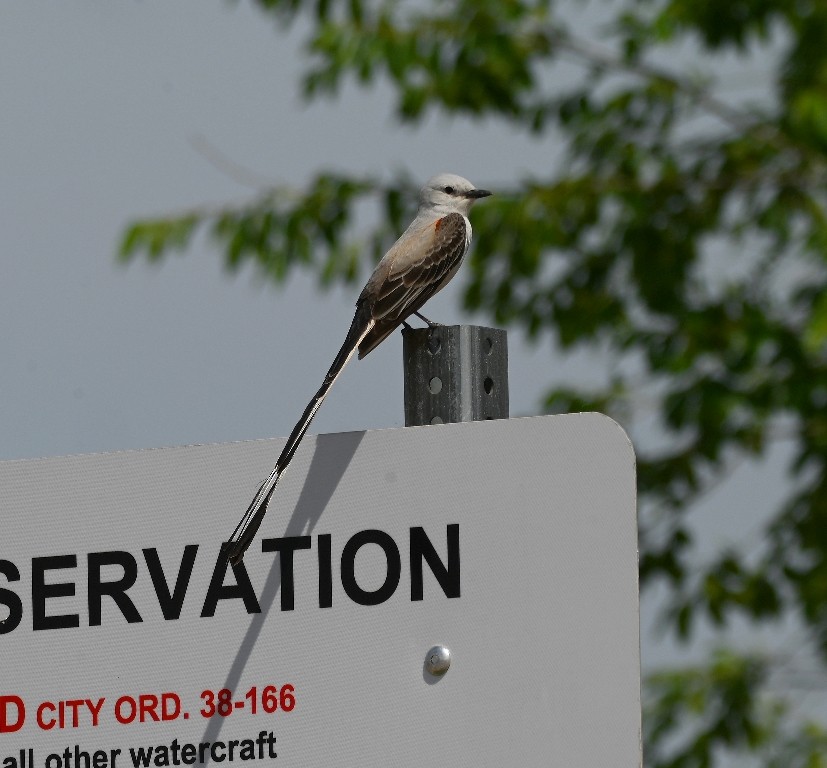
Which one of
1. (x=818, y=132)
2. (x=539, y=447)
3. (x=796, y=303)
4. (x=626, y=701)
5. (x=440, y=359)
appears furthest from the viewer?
(x=796, y=303)

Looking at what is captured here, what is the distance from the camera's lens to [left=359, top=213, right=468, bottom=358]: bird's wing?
183 inches

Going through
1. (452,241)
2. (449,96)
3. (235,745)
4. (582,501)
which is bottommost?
(235,745)

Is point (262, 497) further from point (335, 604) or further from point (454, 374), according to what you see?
point (454, 374)

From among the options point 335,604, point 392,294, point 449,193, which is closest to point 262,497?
point 335,604

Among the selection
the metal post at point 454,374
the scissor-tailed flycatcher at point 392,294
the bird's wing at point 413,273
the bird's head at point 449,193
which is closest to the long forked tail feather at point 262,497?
the scissor-tailed flycatcher at point 392,294

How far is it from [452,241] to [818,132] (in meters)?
3.69

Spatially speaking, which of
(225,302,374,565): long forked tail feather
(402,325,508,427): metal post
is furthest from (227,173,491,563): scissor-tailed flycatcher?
(402,325,508,427): metal post

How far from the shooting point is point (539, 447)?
362cm

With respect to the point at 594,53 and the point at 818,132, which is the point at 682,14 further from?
the point at 818,132

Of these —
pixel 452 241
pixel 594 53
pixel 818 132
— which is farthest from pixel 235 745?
pixel 594 53

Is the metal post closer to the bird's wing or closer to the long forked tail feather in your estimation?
the long forked tail feather

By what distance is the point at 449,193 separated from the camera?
20.4 feet

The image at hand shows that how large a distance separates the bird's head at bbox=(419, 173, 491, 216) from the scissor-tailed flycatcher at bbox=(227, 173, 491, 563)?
8.0 inches

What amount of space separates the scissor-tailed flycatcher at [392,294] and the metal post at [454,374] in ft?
0.71
